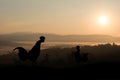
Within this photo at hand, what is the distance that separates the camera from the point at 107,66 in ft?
77.7

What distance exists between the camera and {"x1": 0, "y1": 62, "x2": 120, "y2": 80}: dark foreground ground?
21062 millimetres

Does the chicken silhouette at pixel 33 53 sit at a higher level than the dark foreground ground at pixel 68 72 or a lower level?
higher

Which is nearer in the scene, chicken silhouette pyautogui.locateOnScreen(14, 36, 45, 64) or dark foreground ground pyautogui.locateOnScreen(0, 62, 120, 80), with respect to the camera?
dark foreground ground pyautogui.locateOnScreen(0, 62, 120, 80)

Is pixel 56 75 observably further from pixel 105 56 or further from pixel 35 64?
pixel 105 56

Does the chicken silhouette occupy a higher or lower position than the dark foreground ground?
higher

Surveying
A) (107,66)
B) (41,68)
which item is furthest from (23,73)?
(107,66)

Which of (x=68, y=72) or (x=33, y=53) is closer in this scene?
(x=68, y=72)

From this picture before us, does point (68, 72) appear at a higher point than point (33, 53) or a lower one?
lower

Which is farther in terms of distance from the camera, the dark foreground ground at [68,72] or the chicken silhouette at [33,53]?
the chicken silhouette at [33,53]

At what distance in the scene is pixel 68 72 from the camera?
861 inches

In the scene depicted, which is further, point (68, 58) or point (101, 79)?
point (68, 58)

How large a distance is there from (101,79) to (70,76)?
1881 millimetres

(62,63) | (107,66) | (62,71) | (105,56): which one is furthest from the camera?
(105,56)

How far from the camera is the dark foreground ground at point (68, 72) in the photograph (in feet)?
69.1
